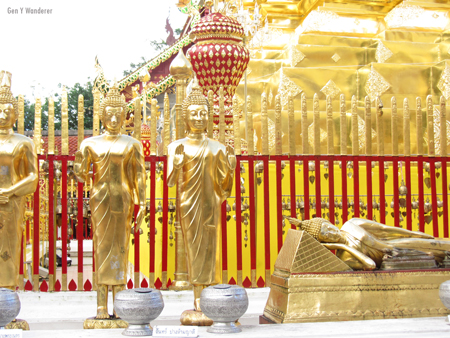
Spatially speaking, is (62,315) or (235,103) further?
(235,103)

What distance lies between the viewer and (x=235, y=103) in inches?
205

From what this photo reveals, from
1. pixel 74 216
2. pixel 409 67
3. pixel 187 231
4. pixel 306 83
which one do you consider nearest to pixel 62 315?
pixel 74 216

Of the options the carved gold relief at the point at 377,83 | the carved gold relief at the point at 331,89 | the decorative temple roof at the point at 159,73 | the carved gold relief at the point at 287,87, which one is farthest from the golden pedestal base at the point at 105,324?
the decorative temple roof at the point at 159,73

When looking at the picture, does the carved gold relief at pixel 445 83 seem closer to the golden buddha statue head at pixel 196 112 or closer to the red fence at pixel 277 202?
the red fence at pixel 277 202

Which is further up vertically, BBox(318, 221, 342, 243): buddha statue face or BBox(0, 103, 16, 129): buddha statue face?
BBox(0, 103, 16, 129): buddha statue face

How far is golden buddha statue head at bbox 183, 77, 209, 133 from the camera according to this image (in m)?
4.25

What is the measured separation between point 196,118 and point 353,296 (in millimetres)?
1788

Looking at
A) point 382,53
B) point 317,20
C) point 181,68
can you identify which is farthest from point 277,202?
point 317,20

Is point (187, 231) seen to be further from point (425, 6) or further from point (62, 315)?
point (425, 6)

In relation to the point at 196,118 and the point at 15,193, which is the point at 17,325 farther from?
the point at 196,118

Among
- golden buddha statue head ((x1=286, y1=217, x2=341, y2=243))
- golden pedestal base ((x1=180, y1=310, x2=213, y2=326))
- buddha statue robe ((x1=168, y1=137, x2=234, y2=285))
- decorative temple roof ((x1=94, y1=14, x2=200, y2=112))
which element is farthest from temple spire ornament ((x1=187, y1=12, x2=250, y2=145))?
decorative temple roof ((x1=94, y1=14, x2=200, y2=112))

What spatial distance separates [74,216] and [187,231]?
1.53m

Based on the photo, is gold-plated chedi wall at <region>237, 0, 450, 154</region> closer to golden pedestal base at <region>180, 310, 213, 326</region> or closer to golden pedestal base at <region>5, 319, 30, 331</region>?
golden pedestal base at <region>180, 310, 213, 326</region>

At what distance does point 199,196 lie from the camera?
164 inches
